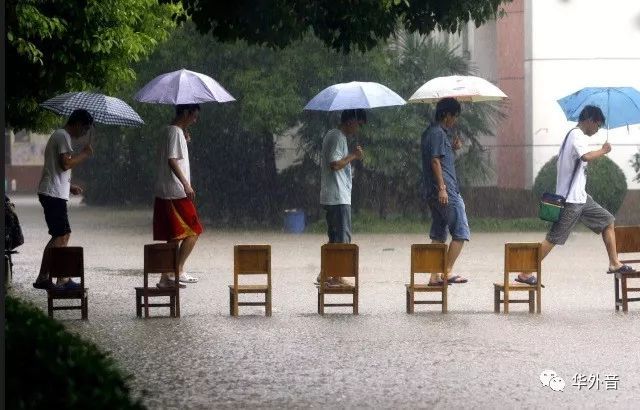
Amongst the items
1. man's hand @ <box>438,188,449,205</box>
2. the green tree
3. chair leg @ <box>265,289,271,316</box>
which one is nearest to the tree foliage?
man's hand @ <box>438,188,449,205</box>

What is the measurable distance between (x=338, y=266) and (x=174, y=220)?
6.55 feet

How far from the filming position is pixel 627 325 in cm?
1103

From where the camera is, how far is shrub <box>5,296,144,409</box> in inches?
185

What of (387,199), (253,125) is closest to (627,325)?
(253,125)

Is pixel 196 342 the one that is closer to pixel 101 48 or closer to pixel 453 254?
pixel 453 254

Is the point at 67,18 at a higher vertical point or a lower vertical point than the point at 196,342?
higher

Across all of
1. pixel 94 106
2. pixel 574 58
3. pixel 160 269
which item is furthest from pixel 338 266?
pixel 574 58

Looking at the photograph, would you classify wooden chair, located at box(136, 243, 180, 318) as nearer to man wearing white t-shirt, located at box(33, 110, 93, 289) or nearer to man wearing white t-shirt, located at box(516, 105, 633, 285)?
man wearing white t-shirt, located at box(33, 110, 93, 289)

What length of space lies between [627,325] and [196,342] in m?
3.38

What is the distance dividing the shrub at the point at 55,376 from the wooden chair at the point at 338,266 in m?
6.35

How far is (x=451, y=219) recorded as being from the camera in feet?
42.4

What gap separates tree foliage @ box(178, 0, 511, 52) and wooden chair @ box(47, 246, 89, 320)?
6.98ft

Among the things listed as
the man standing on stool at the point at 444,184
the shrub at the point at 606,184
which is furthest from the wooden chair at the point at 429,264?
the shrub at the point at 606,184

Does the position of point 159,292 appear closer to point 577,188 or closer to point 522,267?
point 522,267
